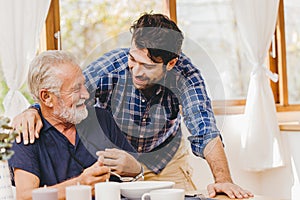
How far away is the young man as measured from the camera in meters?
2.69

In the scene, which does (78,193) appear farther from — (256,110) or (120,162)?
(256,110)

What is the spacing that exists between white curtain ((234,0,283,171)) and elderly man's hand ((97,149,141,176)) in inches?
66.8

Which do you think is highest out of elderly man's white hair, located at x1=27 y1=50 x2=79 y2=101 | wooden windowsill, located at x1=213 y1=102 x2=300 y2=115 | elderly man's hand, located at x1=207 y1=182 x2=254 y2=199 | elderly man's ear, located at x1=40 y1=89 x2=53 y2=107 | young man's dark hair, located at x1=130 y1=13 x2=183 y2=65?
young man's dark hair, located at x1=130 y1=13 x2=183 y2=65

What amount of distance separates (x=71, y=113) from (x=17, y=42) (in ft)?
2.78

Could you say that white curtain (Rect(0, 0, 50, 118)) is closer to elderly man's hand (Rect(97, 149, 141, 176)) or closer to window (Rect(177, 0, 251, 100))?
elderly man's hand (Rect(97, 149, 141, 176))

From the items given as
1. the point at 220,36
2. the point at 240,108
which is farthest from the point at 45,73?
the point at 240,108

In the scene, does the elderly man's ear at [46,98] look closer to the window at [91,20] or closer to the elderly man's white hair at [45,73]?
the elderly man's white hair at [45,73]

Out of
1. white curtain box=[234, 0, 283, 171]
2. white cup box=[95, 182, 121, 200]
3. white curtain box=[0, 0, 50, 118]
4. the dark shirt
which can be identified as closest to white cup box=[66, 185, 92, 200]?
white cup box=[95, 182, 121, 200]

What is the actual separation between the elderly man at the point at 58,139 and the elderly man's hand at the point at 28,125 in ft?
0.08

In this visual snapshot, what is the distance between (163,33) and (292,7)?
6.67 feet

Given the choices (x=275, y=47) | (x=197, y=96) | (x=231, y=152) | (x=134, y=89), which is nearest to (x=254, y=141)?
(x=231, y=152)

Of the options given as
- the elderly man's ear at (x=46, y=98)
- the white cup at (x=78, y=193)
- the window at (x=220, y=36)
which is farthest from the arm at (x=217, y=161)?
the window at (x=220, y=36)

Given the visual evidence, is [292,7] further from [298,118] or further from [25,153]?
[25,153]

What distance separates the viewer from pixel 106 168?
258 cm
